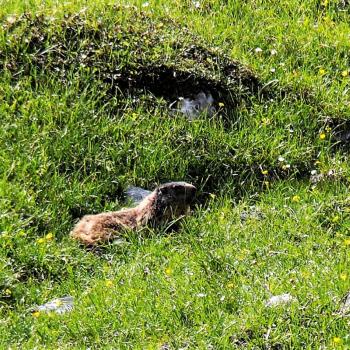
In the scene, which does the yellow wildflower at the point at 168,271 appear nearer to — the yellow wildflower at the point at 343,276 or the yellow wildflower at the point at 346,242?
the yellow wildflower at the point at 343,276

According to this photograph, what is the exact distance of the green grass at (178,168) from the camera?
537 centimetres

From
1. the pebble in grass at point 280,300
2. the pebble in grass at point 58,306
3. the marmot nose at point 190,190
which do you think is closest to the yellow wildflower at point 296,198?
the marmot nose at point 190,190

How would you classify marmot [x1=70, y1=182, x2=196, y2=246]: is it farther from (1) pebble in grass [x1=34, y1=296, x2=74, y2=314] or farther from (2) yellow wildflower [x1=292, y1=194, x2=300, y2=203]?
(2) yellow wildflower [x1=292, y1=194, x2=300, y2=203]

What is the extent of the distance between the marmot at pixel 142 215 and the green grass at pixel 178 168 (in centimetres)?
14

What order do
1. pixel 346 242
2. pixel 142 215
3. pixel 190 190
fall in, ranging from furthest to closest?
pixel 190 190
pixel 142 215
pixel 346 242

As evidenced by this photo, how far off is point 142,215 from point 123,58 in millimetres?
2047

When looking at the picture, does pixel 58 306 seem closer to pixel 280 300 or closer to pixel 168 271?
pixel 168 271

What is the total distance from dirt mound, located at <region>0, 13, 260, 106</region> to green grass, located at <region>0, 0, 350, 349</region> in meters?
0.01

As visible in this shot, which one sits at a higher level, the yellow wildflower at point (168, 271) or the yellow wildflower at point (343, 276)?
the yellow wildflower at point (343, 276)

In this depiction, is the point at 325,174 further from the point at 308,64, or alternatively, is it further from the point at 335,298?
the point at 335,298

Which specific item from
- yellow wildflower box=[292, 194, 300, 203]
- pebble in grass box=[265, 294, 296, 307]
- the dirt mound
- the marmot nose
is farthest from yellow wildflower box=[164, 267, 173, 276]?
the dirt mound

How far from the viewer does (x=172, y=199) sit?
22.2 ft

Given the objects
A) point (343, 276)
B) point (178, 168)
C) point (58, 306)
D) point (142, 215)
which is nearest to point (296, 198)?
point (178, 168)

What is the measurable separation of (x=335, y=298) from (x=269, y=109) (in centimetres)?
315
